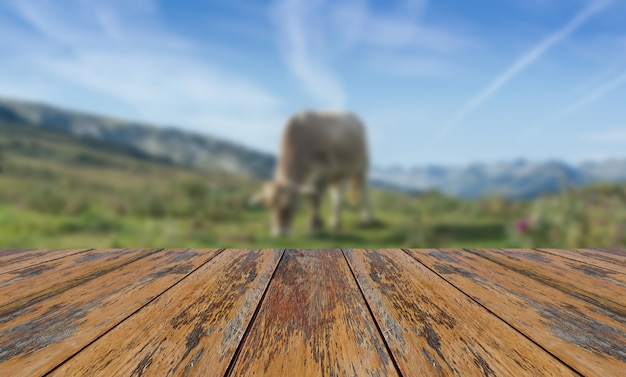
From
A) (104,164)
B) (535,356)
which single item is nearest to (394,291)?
(535,356)

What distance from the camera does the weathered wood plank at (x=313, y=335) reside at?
2.09 feet

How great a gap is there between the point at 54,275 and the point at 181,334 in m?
0.88

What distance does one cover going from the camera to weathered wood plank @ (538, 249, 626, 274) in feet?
4.93

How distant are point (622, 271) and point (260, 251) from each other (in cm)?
159

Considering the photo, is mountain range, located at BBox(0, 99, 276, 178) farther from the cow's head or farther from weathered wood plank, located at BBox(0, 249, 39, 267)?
weathered wood plank, located at BBox(0, 249, 39, 267)

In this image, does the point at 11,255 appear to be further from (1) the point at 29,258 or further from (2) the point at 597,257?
(2) the point at 597,257

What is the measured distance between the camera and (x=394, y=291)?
42.9 inches

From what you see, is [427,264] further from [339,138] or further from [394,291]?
[339,138]

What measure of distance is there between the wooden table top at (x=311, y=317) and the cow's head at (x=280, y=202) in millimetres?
6925

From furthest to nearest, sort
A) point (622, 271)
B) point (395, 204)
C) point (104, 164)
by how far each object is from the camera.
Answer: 1. point (104, 164)
2. point (395, 204)
3. point (622, 271)

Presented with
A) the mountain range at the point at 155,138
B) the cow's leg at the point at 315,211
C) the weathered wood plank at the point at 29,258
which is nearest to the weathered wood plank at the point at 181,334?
the weathered wood plank at the point at 29,258

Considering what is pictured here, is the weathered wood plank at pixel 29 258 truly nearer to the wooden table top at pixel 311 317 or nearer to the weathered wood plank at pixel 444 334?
the wooden table top at pixel 311 317

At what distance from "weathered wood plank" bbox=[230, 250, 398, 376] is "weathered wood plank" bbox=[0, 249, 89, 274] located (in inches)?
45.7

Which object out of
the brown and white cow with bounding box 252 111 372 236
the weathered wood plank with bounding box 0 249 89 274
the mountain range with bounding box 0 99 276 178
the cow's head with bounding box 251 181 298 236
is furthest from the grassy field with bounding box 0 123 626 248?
the mountain range with bounding box 0 99 276 178
